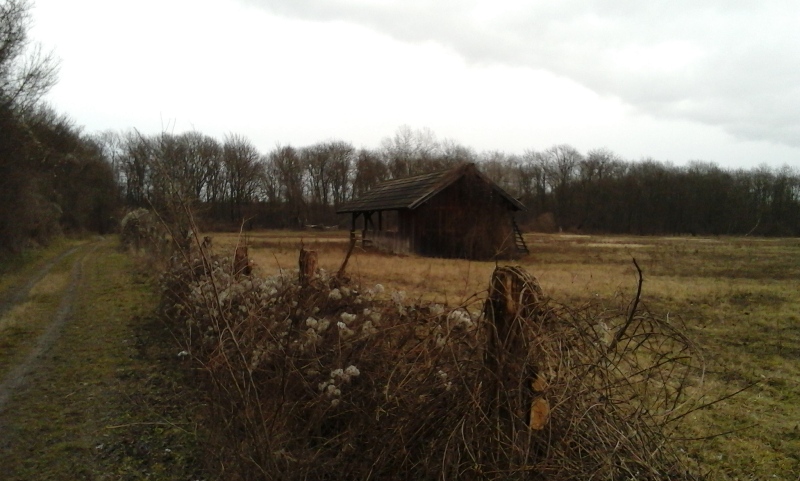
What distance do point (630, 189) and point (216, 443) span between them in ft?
209

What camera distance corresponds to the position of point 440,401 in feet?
11.2

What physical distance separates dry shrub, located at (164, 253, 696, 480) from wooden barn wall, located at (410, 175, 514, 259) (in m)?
20.7

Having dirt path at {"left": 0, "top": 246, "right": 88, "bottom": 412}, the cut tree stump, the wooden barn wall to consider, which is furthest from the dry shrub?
the wooden barn wall

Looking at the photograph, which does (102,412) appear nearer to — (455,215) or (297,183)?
(455,215)

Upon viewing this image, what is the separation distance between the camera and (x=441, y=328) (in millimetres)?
3820

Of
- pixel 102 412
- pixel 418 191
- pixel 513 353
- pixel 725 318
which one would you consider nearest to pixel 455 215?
pixel 418 191

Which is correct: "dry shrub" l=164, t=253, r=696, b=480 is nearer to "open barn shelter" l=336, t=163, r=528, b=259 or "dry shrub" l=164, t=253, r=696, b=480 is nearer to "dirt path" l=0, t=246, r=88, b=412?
"dirt path" l=0, t=246, r=88, b=412

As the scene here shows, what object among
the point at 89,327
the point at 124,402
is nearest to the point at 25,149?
the point at 89,327

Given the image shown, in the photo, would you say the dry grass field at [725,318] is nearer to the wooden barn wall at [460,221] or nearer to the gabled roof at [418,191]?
the wooden barn wall at [460,221]

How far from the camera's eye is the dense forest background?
55.9 feet

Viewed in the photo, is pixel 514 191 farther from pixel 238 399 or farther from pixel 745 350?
pixel 238 399

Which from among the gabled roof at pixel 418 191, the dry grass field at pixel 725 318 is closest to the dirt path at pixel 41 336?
the dry grass field at pixel 725 318

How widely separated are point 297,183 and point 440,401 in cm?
6587

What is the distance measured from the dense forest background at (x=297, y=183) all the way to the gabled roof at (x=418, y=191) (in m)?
7.46
